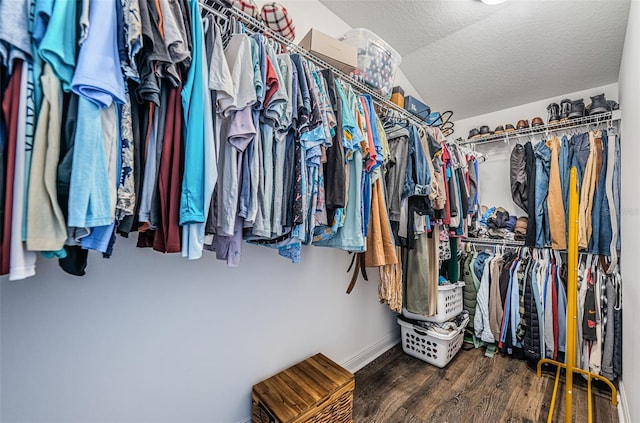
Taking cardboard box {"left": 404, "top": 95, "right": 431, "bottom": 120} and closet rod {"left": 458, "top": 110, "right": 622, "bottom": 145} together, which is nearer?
cardboard box {"left": 404, "top": 95, "right": 431, "bottom": 120}

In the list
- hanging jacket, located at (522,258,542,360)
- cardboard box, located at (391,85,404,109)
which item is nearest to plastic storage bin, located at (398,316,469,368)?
hanging jacket, located at (522,258,542,360)

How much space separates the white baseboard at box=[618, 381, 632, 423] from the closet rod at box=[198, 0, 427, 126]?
2.01 m

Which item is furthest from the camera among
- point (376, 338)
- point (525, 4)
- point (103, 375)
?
point (376, 338)

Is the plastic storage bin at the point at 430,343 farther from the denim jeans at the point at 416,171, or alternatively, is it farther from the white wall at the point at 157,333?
the denim jeans at the point at 416,171

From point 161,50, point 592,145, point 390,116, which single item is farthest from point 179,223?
point 592,145

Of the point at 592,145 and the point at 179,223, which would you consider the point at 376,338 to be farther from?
the point at 592,145

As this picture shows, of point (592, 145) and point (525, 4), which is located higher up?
point (525, 4)

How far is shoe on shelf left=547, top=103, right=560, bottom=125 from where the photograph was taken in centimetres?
222

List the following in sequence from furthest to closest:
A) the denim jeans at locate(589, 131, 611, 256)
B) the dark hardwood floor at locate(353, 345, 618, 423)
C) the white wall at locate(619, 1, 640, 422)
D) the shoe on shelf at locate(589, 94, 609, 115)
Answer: the shoe on shelf at locate(589, 94, 609, 115) → the denim jeans at locate(589, 131, 611, 256) → the dark hardwood floor at locate(353, 345, 618, 423) → the white wall at locate(619, 1, 640, 422)

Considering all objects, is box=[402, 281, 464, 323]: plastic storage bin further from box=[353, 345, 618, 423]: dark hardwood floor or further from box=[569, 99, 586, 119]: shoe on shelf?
box=[569, 99, 586, 119]: shoe on shelf

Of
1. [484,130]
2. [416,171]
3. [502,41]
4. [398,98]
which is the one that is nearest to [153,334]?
[416,171]

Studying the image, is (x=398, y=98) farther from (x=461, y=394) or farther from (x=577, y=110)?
(x=461, y=394)

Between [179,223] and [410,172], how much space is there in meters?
1.12

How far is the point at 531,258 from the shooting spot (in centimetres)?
220
